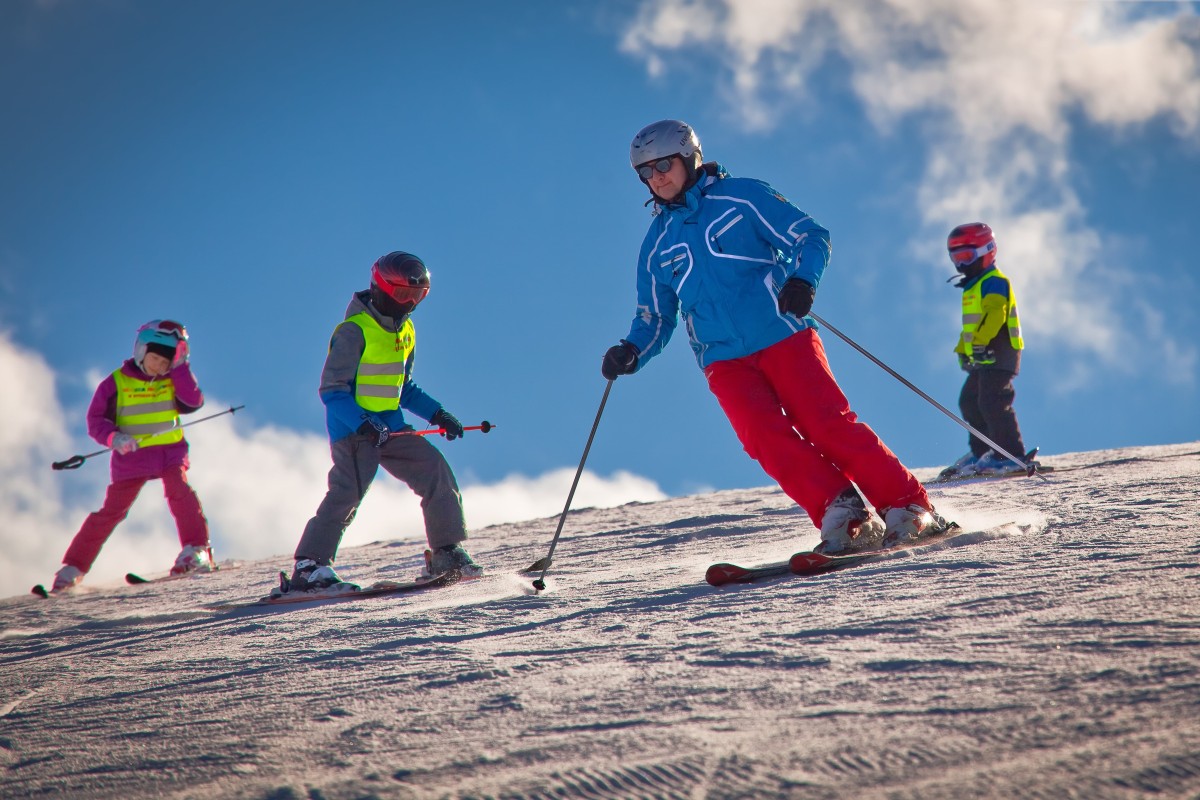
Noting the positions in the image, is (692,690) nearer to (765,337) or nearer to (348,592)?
(765,337)

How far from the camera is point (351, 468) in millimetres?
5996

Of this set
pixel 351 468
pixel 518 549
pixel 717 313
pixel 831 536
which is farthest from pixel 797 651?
pixel 518 549

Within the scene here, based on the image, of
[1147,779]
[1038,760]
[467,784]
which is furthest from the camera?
[467,784]

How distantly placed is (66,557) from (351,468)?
4.41 m

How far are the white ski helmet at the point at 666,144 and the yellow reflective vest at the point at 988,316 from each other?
17.4 ft

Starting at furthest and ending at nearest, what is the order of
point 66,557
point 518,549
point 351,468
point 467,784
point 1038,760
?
point 66,557 < point 518,549 < point 351,468 < point 467,784 < point 1038,760

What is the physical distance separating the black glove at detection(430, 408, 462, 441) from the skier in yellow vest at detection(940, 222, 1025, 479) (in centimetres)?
494

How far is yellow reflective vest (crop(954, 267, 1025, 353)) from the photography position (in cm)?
953

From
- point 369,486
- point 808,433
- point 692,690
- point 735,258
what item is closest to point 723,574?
point 808,433

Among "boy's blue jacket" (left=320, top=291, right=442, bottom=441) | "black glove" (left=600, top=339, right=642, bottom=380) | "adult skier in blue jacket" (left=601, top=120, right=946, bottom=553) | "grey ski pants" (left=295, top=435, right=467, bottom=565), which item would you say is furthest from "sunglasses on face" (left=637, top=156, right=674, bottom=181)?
"grey ski pants" (left=295, top=435, right=467, bottom=565)

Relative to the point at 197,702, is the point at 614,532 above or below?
above

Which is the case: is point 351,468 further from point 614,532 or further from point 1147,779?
point 1147,779

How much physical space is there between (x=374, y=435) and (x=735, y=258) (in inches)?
85.9

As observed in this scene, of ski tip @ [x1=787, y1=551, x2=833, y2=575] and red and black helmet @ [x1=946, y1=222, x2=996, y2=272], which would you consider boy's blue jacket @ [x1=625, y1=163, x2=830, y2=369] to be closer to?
ski tip @ [x1=787, y1=551, x2=833, y2=575]
